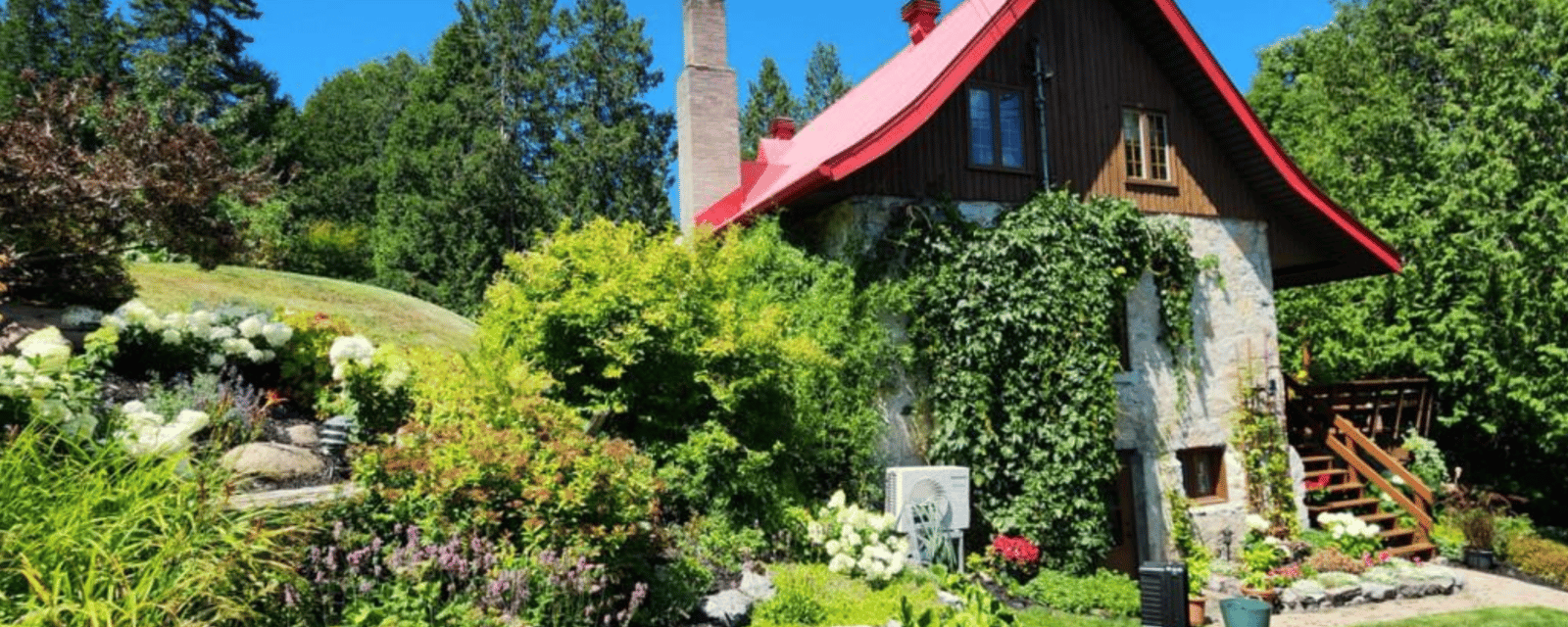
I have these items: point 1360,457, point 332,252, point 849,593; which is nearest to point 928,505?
point 849,593

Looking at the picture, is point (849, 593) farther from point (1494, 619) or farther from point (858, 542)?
point (1494, 619)

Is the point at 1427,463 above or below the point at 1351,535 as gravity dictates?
above

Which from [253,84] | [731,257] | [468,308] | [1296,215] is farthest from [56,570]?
[253,84]

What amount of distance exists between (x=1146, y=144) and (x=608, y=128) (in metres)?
24.0

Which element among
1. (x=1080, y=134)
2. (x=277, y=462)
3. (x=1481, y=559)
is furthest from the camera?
(x=1481, y=559)

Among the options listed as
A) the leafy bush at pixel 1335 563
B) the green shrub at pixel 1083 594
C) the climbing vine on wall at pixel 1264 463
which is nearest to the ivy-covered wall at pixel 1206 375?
the climbing vine on wall at pixel 1264 463

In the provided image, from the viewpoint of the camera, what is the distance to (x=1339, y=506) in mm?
14211

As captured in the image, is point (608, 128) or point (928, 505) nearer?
point (928, 505)

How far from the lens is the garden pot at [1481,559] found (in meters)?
13.8

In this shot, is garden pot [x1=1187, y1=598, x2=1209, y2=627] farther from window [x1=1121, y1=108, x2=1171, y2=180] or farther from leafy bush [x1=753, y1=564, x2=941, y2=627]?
window [x1=1121, y1=108, x2=1171, y2=180]

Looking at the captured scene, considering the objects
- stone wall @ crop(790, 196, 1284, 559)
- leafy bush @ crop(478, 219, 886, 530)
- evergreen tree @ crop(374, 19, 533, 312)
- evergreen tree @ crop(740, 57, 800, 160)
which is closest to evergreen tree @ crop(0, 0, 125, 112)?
evergreen tree @ crop(374, 19, 533, 312)

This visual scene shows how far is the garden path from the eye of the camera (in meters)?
10.7

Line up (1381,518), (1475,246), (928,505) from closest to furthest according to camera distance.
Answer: (928,505) → (1381,518) → (1475,246)

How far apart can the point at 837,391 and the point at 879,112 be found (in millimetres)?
4294
